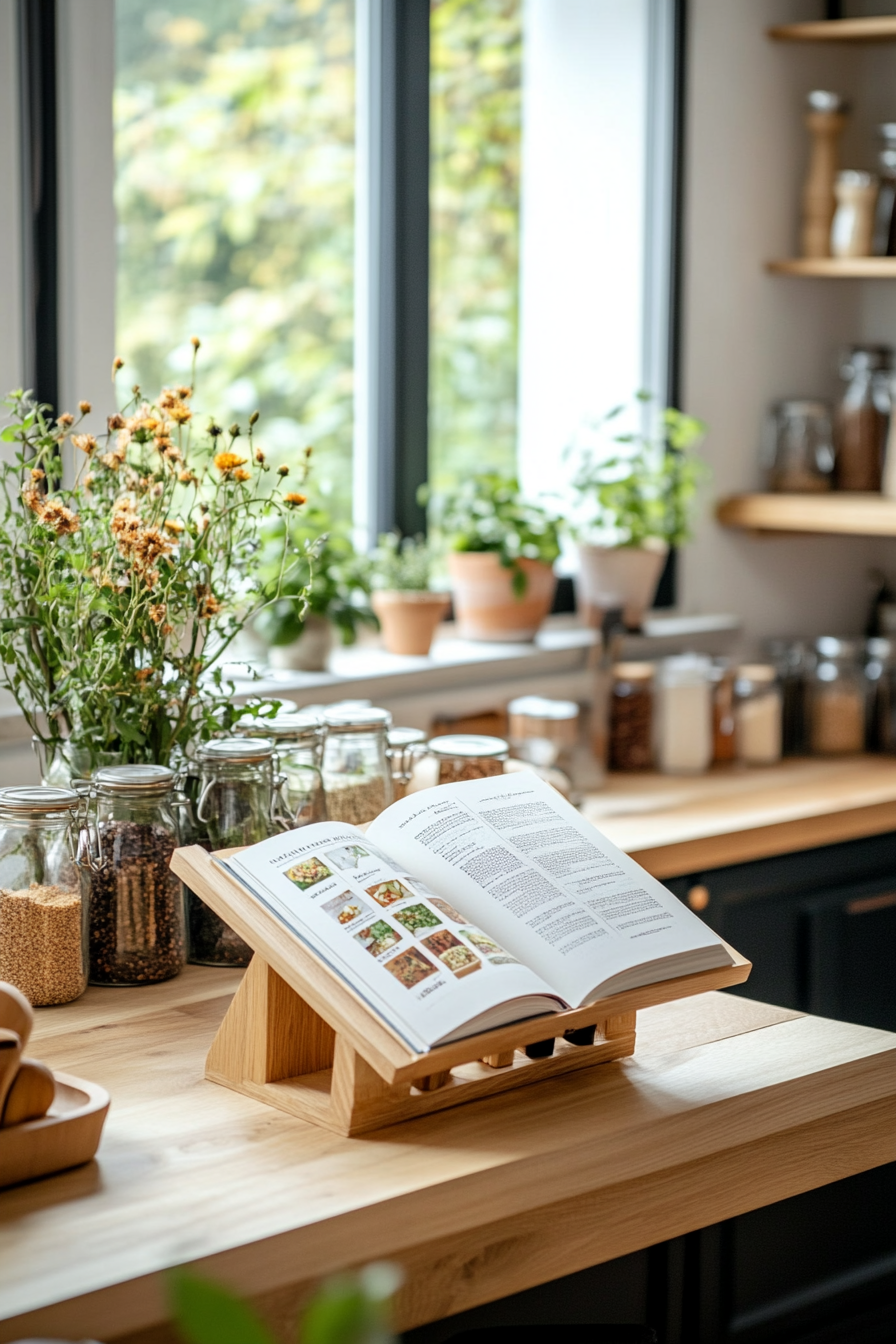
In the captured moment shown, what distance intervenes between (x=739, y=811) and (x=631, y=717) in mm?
361

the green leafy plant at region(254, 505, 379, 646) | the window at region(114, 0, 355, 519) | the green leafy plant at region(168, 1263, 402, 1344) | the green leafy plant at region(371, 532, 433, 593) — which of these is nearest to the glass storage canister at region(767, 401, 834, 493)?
the green leafy plant at region(371, 532, 433, 593)

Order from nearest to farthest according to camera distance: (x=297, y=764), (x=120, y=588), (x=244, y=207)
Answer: (x=120, y=588)
(x=297, y=764)
(x=244, y=207)

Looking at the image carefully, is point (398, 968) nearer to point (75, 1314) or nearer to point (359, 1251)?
point (359, 1251)

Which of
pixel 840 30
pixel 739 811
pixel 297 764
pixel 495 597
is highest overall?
pixel 840 30

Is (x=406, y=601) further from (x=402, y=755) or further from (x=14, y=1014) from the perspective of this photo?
(x=14, y=1014)

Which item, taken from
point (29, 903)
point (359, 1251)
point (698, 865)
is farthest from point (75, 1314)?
point (698, 865)

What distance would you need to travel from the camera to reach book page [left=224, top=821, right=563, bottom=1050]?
1.26 m

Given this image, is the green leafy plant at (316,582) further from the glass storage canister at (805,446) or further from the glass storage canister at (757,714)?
the glass storage canister at (805,446)

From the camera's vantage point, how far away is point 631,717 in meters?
2.88

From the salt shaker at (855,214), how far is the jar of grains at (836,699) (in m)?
0.75

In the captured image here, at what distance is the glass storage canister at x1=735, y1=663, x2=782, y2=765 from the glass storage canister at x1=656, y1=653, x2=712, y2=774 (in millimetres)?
108

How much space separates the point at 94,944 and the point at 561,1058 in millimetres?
522

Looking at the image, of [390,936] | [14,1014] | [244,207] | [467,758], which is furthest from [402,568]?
[244,207]

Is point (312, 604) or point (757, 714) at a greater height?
point (312, 604)
